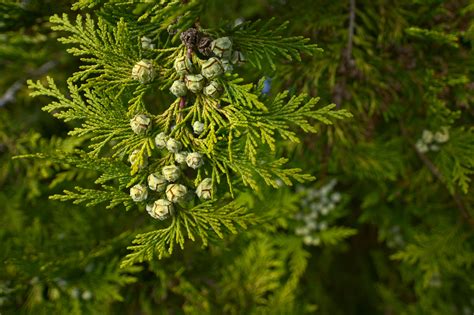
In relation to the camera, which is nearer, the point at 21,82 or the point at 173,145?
the point at 173,145

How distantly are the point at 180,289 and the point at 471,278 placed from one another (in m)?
1.33

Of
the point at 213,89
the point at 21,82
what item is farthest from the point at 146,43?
the point at 21,82

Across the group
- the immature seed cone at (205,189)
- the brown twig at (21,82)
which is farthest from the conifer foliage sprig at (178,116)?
the brown twig at (21,82)

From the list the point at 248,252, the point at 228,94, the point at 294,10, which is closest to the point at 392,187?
the point at 248,252

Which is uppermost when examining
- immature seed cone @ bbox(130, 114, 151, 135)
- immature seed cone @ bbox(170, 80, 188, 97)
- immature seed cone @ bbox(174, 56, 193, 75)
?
immature seed cone @ bbox(174, 56, 193, 75)

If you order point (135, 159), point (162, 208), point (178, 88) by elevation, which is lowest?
point (162, 208)

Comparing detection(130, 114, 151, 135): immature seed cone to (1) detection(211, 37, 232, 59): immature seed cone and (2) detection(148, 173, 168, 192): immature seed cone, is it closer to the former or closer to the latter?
(2) detection(148, 173, 168, 192): immature seed cone

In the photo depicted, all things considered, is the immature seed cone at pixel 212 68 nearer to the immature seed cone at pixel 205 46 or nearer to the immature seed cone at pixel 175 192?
the immature seed cone at pixel 205 46

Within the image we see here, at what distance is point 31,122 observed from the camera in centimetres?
240

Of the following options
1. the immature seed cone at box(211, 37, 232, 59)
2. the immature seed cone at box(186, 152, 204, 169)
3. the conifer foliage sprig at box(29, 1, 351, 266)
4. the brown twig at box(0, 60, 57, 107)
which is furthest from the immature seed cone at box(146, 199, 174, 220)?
the brown twig at box(0, 60, 57, 107)

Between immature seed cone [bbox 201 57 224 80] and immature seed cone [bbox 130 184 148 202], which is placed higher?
immature seed cone [bbox 201 57 224 80]

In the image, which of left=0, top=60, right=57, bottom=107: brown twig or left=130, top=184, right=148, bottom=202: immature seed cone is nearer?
left=130, top=184, right=148, bottom=202: immature seed cone

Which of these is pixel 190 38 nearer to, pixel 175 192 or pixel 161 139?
pixel 161 139

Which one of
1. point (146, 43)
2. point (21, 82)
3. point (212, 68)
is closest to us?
point (212, 68)
